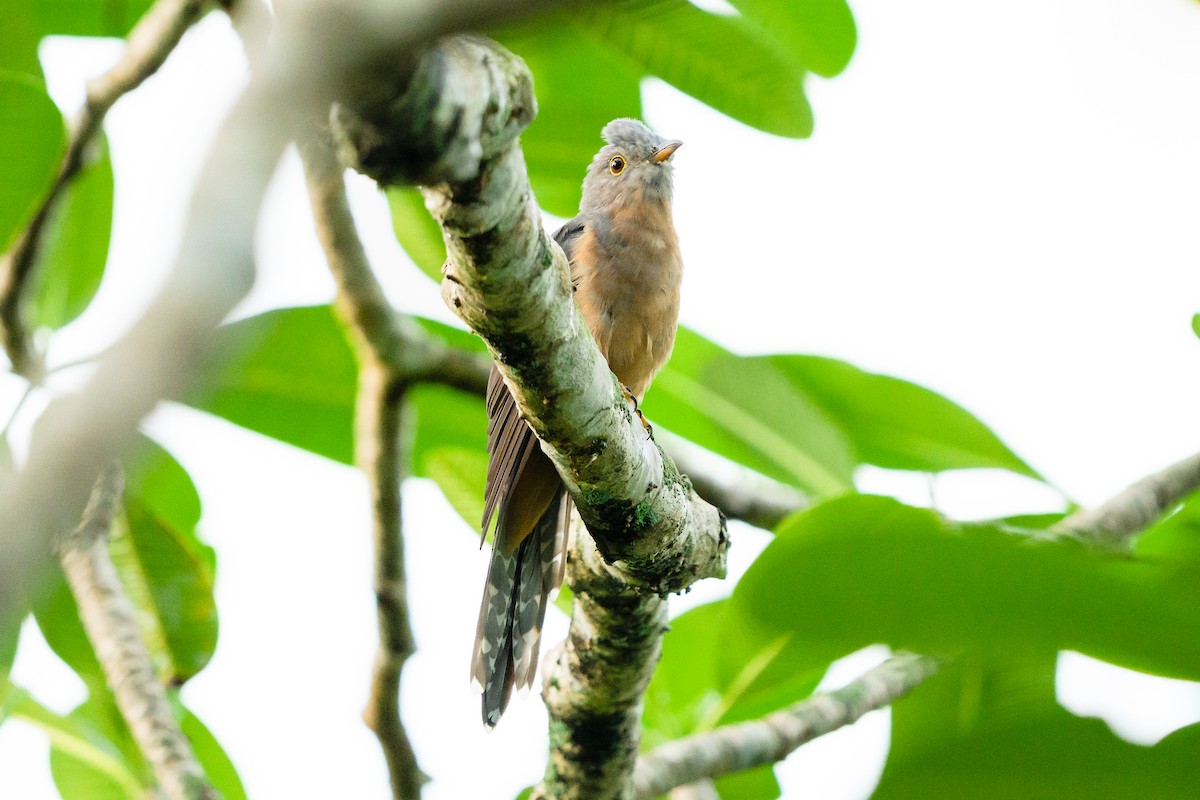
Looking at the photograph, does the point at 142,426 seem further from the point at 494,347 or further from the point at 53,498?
the point at 494,347

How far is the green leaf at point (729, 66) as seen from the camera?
3.41 metres

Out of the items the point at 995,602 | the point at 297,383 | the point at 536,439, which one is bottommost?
the point at 297,383

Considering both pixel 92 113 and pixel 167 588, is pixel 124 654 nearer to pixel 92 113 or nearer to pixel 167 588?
pixel 167 588

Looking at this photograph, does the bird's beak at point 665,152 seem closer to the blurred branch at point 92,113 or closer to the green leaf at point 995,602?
the blurred branch at point 92,113

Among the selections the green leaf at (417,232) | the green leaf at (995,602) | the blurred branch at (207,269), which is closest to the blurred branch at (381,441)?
the green leaf at (417,232)

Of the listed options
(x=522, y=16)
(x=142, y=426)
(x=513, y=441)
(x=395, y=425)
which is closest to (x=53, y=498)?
(x=142, y=426)

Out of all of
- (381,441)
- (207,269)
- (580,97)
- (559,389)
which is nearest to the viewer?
(207,269)

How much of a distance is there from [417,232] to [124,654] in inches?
72.9

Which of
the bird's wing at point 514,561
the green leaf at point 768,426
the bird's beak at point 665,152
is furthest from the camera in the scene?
the bird's beak at point 665,152

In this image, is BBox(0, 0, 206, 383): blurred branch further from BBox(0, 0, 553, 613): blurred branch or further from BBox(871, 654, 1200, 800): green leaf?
BBox(0, 0, 553, 613): blurred branch

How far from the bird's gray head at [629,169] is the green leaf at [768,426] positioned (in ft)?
2.68

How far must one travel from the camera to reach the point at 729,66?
3.54m

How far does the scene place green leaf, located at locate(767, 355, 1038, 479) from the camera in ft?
14.7

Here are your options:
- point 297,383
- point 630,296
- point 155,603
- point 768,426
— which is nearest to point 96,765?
point 155,603
